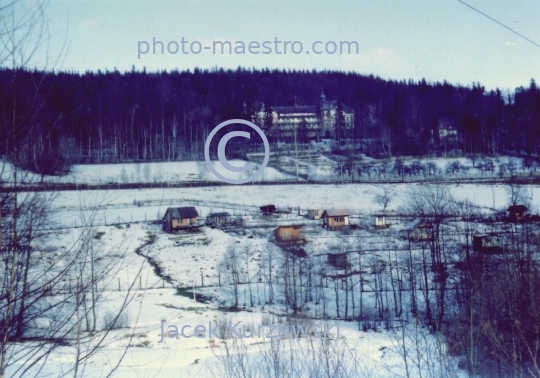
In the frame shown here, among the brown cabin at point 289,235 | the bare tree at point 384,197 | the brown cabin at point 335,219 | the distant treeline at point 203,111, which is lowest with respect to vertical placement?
the brown cabin at point 289,235

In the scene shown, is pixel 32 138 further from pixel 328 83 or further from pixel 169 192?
pixel 328 83

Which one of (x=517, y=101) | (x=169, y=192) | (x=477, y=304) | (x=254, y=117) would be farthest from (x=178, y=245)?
(x=517, y=101)

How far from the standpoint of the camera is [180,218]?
6.25 metres

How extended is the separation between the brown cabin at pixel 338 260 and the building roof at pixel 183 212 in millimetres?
2439

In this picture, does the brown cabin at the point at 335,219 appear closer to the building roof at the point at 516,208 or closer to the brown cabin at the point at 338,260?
the brown cabin at the point at 338,260

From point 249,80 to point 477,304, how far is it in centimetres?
464

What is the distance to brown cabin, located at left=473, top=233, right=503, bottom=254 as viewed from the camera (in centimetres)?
623

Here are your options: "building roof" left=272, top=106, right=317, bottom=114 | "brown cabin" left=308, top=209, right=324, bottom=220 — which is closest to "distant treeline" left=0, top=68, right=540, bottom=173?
"building roof" left=272, top=106, right=317, bottom=114

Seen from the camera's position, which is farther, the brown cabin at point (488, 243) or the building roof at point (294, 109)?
the brown cabin at point (488, 243)

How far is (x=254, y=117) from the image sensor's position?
5441 mm

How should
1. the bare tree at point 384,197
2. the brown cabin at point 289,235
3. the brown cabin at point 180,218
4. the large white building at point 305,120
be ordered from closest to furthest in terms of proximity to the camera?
1. the large white building at point 305,120
2. the brown cabin at point 180,218
3. the brown cabin at point 289,235
4. the bare tree at point 384,197

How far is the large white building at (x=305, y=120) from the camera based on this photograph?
5.90 m

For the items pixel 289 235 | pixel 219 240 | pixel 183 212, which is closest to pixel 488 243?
pixel 289 235

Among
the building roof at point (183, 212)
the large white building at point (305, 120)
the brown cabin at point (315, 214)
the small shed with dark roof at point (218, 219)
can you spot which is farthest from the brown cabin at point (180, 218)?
the brown cabin at point (315, 214)
